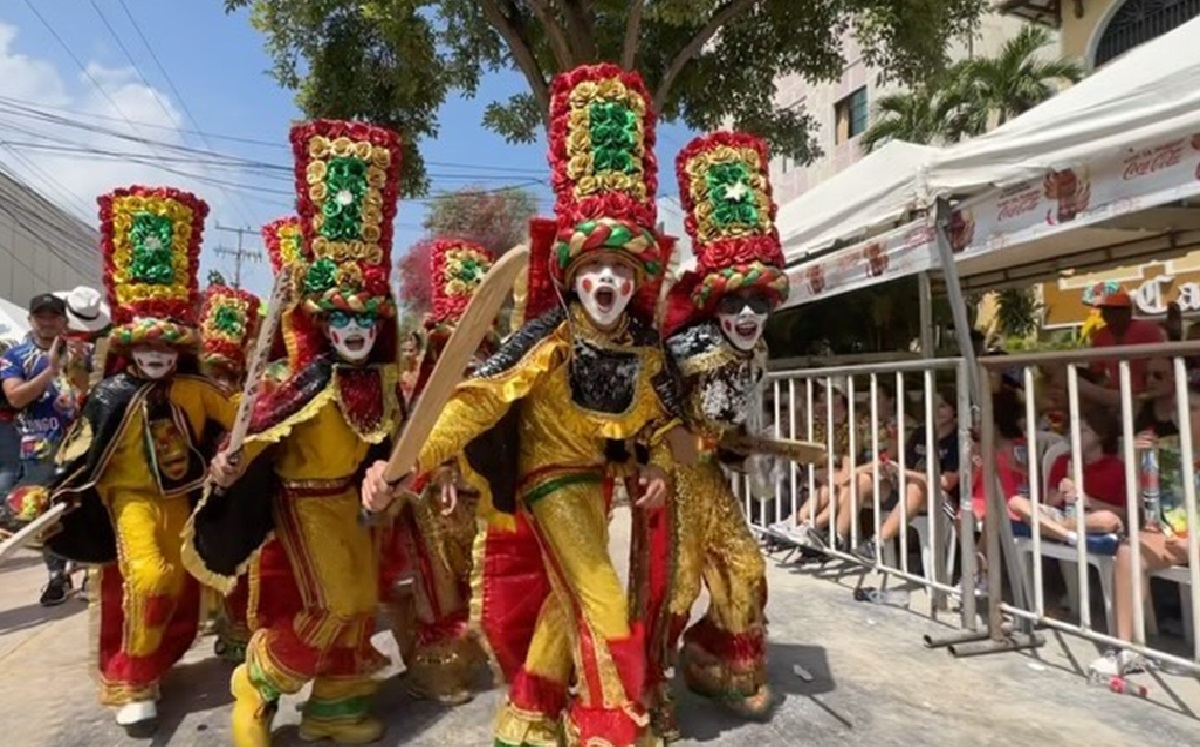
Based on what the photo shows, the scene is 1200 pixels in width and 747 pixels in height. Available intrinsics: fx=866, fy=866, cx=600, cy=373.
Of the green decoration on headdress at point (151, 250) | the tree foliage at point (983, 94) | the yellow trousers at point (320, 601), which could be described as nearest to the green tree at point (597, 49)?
the green decoration on headdress at point (151, 250)

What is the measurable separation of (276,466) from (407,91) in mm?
7114

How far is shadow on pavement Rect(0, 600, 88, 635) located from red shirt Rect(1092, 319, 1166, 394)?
19.7 feet

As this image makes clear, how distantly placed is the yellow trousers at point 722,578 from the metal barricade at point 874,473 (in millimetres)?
544

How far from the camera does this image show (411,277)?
21.1 meters

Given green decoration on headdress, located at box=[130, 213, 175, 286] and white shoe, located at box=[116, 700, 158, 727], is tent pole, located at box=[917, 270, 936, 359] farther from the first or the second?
white shoe, located at box=[116, 700, 158, 727]

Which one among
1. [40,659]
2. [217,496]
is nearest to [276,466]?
[217,496]

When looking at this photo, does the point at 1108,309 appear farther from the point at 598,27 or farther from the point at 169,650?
the point at 598,27

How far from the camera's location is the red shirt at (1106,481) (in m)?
3.88

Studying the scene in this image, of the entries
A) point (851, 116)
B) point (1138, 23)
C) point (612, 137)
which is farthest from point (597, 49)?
point (851, 116)

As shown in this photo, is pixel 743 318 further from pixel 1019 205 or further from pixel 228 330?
pixel 228 330

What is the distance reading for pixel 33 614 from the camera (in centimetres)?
538

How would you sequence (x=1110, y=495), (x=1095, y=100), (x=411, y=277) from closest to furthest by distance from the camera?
(x=1095, y=100)
(x=1110, y=495)
(x=411, y=277)

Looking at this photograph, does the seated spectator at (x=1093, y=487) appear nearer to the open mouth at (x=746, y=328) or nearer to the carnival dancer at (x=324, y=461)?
the open mouth at (x=746, y=328)

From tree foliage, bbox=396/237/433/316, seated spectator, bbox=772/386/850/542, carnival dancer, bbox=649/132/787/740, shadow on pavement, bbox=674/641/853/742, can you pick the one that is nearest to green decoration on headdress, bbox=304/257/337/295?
carnival dancer, bbox=649/132/787/740
